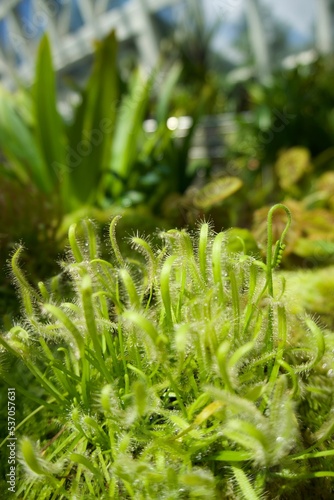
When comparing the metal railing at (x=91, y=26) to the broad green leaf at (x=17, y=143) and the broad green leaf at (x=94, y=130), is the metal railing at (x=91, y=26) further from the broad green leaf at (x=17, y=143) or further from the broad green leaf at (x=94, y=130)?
the broad green leaf at (x=94, y=130)

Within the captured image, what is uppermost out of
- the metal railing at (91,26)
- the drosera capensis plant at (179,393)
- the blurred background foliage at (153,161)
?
the metal railing at (91,26)

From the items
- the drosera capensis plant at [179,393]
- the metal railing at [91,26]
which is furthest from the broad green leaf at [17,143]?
the metal railing at [91,26]

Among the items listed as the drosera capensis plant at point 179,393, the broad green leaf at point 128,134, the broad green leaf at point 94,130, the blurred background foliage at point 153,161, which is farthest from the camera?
the broad green leaf at point 128,134

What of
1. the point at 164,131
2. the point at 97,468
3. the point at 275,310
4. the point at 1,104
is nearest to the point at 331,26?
the point at 164,131

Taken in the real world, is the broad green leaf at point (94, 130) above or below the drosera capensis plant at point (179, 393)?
above

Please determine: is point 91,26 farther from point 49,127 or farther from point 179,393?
point 179,393

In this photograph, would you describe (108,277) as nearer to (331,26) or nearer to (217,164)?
(217,164)
